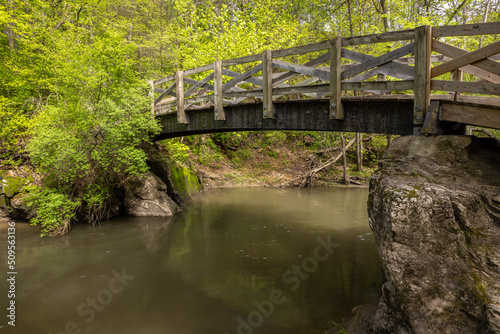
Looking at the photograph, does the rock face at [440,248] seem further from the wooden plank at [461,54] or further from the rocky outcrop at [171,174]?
the rocky outcrop at [171,174]

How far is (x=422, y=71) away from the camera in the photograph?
187 inches

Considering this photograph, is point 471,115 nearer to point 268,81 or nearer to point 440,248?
point 440,248

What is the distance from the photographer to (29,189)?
30.4ft

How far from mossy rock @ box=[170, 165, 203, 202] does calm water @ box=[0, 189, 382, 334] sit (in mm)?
2743

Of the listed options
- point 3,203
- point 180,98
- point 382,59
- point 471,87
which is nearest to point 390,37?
point 382,59

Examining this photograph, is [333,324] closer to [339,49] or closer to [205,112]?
[339,49]

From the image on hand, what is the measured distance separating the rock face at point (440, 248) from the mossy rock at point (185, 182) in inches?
392

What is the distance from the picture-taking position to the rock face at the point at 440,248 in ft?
11.0

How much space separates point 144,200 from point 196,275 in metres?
5.58

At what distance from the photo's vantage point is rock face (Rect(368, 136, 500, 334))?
334 centimetres

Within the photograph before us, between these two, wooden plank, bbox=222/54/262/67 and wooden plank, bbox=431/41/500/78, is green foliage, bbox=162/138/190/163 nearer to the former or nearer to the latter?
wooden plank, bbox=222/54/262/67

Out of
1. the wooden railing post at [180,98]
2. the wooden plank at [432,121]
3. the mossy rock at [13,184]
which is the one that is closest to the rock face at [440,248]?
the wooden plank at [432,121]

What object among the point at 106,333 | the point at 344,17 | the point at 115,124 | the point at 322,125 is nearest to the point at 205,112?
the point at 115,124

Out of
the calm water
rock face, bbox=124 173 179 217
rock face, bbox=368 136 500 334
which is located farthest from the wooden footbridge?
rock face, bbox=124 173 179 217
